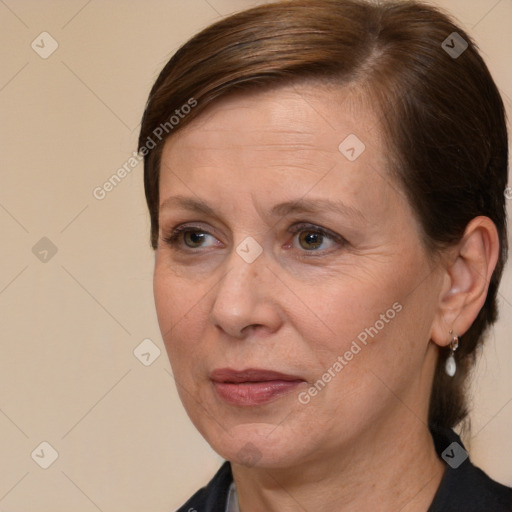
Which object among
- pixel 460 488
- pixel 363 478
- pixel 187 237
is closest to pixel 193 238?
pixel 187 237

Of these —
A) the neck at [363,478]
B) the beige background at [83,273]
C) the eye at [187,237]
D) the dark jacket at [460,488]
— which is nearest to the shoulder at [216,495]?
the dark jacket at [460,488]

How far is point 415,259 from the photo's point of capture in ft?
5.42

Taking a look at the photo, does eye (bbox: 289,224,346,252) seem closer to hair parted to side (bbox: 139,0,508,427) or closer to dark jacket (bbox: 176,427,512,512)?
hair parted to side (bbox: 139,0,508,427)

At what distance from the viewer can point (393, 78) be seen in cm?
165

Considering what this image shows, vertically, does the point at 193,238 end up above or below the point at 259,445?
above

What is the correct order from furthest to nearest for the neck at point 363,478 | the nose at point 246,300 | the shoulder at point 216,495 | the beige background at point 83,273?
the beige background at point 83,273
the shoulder at point 216,495
the neck at point 363,478
the nose at point 246,300

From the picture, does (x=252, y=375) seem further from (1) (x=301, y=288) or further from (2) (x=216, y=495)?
(2) (x=216, y=495)

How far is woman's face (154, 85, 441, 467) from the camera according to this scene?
1568 mm

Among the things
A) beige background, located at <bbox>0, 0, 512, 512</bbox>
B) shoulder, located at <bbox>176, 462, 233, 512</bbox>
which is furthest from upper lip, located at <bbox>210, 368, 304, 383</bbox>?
beige background, located at <bbox>0, 0, 512, 512</bbox>

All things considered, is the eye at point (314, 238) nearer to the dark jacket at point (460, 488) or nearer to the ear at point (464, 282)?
the ear at point (464, 282)

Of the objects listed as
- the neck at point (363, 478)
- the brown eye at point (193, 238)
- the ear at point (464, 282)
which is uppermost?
the brown eye at point (193, 238)

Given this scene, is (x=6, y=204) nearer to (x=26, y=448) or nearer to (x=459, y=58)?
(x=26, y=448)

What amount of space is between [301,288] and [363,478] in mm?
343

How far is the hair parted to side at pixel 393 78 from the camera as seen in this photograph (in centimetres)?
162
